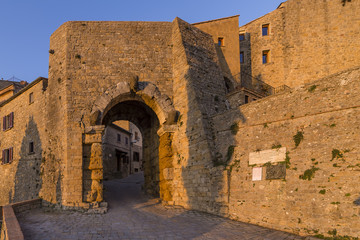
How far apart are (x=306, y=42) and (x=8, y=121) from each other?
2173 centimetres

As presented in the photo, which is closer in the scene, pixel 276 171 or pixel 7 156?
pixel 276 171

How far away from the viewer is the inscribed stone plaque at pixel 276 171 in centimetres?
866

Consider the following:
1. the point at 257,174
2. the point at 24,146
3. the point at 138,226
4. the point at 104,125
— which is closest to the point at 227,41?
the point at 104,125

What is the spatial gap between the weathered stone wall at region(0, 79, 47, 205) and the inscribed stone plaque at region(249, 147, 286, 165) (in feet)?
30.3

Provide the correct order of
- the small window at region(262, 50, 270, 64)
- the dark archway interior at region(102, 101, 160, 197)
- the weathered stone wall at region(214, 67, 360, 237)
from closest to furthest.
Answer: the weathered stone wall at region(214, 67, 360, 237)
the dark archway interior at region(102, 101, 160, 197)
the small window at region(262, 50, 270, 64)

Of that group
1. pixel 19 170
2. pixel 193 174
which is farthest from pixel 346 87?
pixel 19 170

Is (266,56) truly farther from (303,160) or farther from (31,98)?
(31,98)

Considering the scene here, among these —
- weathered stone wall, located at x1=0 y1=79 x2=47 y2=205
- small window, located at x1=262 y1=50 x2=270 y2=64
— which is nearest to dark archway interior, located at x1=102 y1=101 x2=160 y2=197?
weathered stone wall, located at x1=0 y1=79 x2=47 y2=205

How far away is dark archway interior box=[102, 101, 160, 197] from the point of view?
15.9 meters

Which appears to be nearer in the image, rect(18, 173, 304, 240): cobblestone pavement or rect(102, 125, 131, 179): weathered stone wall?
rect(18, 173, 304, 240): cobblestone pavement

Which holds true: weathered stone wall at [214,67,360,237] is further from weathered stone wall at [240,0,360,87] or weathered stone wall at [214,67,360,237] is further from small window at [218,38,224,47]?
weathered stone wall at [240,0,360,87]

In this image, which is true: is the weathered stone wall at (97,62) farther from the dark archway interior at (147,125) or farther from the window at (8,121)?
the window at (8,121)

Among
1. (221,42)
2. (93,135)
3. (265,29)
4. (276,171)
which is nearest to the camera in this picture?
(276,171)

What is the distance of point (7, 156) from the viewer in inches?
743
